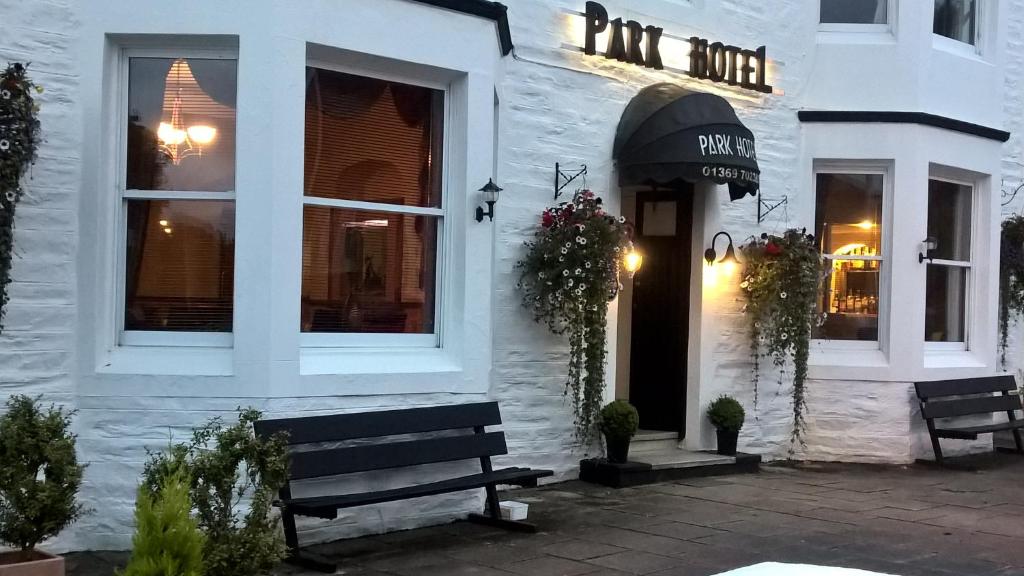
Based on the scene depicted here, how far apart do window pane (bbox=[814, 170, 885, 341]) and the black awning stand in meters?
1.99

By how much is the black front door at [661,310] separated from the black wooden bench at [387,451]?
3.20 metres

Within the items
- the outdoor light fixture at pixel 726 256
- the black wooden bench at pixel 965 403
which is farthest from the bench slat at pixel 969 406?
the outdoor light fixture at pixel 726 256

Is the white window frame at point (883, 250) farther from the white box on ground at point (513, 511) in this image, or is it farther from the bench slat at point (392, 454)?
the bench slat at point (392, 454)

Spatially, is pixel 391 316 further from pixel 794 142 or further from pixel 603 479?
pixel 794 142

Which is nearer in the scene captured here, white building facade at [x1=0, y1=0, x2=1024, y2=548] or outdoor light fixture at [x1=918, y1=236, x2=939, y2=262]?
white building facade at [x1=0, y1=0, x2=1024, y2=548]

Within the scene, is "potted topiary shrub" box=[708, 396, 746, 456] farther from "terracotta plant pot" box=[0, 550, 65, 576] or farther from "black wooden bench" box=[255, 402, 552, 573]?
"terracotta plant pot" box=[0, 550, 65, 576]

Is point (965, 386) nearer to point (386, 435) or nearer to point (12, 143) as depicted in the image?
point (386, 435)

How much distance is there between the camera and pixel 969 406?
11609mm

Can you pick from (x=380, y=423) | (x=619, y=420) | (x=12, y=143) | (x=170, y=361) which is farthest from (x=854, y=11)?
(x=12, y=143)

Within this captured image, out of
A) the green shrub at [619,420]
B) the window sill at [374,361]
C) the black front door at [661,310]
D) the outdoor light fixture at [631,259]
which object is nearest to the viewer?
the window sill at [374,361]

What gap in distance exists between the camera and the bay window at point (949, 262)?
1202 centimetres

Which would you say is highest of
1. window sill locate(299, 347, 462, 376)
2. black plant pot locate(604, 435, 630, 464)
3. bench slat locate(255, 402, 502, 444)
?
window sill locate(299, 347, 462, 376)

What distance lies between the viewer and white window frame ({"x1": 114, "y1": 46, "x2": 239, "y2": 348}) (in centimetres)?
707

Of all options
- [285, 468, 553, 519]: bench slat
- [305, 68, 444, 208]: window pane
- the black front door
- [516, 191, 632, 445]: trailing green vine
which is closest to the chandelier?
[305, 68, 444, 208]: window pane
